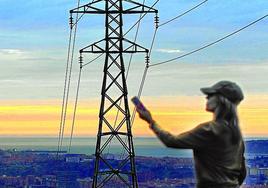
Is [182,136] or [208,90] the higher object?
[208,90]

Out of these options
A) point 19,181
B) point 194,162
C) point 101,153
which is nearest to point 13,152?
point 19,181

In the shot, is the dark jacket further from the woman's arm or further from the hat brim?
the hat brim

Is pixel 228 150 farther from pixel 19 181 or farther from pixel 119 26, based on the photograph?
pixel 19 181

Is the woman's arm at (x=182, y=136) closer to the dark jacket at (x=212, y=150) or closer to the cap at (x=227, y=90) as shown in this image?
the dark jacket at (x=212, y=150)

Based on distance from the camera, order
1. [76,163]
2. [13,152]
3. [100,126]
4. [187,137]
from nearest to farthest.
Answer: [187,137], [100,126], [76,163], [13,152]

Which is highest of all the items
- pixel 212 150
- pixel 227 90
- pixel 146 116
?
pixel 227 90

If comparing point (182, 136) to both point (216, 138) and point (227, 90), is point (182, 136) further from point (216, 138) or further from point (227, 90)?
point (227, 90)

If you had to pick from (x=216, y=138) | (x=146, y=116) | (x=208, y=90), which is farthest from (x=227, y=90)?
(x=146, y=116)
